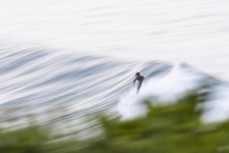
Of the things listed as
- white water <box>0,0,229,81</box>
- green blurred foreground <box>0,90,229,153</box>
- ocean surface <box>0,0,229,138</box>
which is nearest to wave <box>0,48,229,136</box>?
ocean surface <box>0,0,229,138</box>

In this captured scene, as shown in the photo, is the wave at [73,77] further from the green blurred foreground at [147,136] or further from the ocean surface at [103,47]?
the green blurred foreground at [147,136]

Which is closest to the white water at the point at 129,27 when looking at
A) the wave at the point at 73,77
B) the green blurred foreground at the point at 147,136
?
the wave at the point at 73,77

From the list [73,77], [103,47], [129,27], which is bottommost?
[73,77]

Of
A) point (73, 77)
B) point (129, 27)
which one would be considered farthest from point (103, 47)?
point (73, 77)

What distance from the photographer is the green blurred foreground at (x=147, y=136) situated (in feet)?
7.26

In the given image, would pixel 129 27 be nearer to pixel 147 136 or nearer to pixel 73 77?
pixel 73 77

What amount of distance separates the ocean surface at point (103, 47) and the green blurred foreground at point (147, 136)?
5.51 meters

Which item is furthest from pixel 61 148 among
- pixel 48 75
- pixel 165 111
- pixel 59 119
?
pixel 48 75

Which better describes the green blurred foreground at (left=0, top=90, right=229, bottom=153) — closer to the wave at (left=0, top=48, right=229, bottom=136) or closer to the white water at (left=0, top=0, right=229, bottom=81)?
the wave at (left=0, top=48, right=229, bottom=136)

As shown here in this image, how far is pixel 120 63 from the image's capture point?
11.4 m

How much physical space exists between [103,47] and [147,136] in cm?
1039

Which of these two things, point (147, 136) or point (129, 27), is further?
point (129, 27)

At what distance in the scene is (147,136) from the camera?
2277 mm

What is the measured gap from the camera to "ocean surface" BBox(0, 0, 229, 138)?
10305 millimetres
